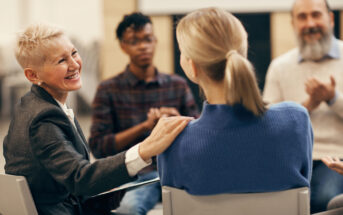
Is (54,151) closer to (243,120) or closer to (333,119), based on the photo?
A: (243,120)

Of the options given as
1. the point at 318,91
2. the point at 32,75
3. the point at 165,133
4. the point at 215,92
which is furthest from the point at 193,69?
the point at 318,91

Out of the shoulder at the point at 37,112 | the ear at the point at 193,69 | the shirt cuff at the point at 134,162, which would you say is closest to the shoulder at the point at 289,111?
the ear at the point at 193,69

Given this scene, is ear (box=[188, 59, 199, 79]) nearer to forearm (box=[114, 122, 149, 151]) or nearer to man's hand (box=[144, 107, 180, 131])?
man's hand (box=[144, 107, 180, 131])

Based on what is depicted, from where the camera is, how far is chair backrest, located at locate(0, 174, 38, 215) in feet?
3.84

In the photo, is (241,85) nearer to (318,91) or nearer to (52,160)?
(52,160)

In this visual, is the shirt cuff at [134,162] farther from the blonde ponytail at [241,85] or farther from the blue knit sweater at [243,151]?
the blonde ponytail at [241,85]

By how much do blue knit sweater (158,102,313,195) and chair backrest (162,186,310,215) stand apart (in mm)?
19

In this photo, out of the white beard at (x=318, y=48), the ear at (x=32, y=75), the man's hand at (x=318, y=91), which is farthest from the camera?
the white beard at (x=318, y=48)

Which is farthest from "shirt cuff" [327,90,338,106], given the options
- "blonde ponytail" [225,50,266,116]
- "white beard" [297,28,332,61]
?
"blonde ponytail" [225,50,266,116]

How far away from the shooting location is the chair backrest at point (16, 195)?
1169mm

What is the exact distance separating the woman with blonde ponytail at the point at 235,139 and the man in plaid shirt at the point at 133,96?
1118 millimetres

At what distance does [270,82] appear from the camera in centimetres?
258

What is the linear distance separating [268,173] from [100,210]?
0.65 metres

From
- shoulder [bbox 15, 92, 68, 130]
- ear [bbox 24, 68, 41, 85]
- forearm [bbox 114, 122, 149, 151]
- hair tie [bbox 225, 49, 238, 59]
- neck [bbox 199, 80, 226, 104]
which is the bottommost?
forearm [bbox 114, 122, 149, 151]
